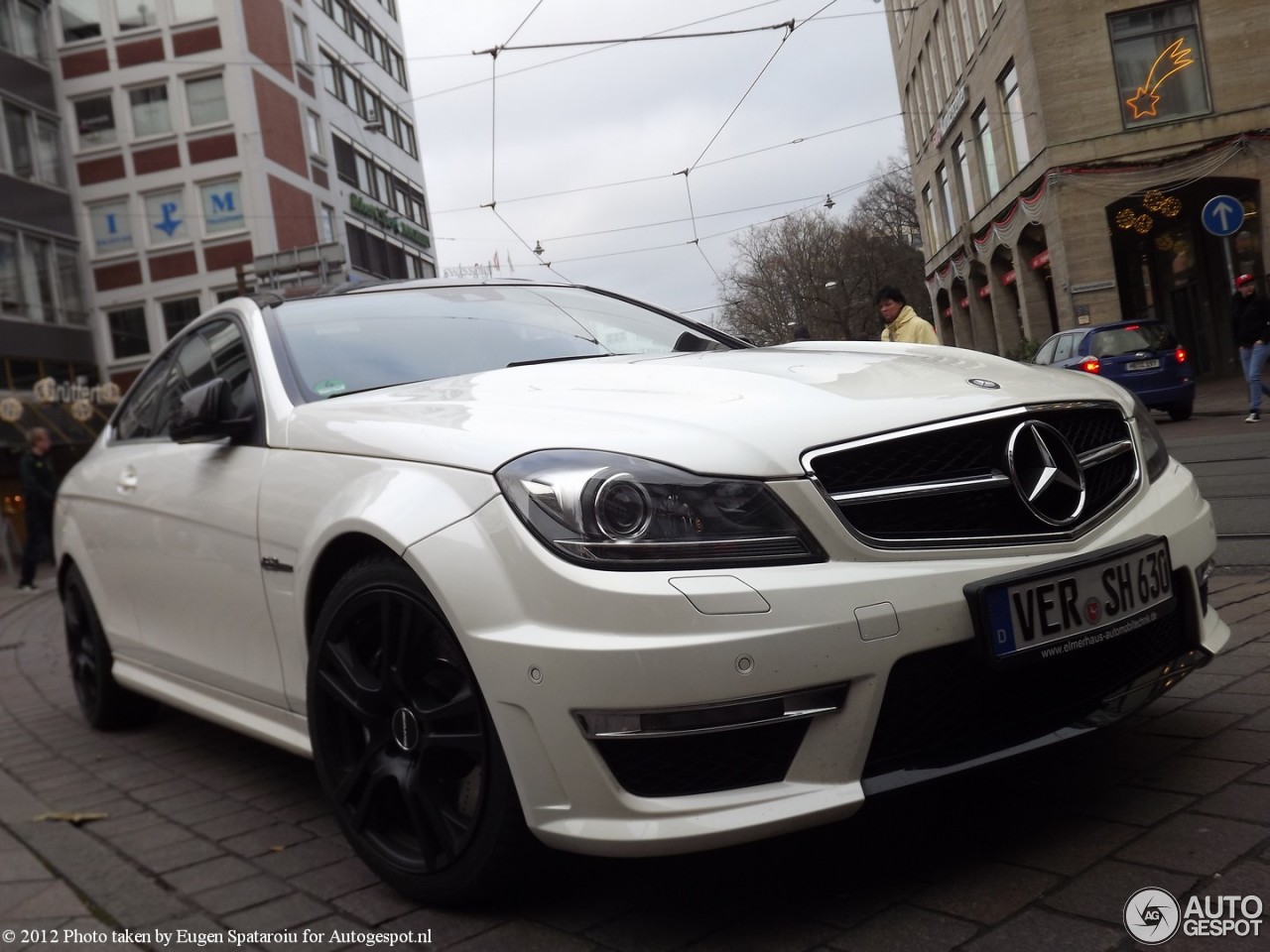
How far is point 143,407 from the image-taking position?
4.92 metres

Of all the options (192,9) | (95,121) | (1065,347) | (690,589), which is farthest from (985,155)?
(690,589)

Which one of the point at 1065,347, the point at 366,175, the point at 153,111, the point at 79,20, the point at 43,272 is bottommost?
the point at 1065,347

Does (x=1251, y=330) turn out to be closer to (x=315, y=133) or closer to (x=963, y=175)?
(x=963, y=175)

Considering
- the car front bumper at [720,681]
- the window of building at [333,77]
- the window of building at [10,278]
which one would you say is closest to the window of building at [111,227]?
the window of building at [10,278]

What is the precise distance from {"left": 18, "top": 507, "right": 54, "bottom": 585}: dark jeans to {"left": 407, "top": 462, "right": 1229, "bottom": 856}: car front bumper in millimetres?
13157

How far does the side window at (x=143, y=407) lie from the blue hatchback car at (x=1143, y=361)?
1308cm

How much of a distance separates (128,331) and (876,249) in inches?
1845

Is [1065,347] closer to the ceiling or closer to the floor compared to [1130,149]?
closer to the floor

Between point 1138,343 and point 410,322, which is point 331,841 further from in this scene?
point 1138,343

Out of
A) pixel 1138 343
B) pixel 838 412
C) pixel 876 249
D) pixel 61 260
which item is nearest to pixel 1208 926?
pixel 838 412

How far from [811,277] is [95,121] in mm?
42378

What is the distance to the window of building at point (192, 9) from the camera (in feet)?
123

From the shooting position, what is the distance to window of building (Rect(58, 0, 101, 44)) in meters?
36.6

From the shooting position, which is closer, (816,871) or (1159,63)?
(816,871)
